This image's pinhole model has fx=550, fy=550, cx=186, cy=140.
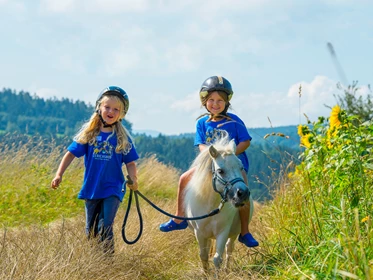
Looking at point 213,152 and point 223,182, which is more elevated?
point 213,152

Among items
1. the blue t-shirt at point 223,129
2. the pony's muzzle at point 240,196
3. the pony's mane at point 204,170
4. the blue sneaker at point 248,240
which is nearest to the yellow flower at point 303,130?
the blue t-shirt at point 223,129

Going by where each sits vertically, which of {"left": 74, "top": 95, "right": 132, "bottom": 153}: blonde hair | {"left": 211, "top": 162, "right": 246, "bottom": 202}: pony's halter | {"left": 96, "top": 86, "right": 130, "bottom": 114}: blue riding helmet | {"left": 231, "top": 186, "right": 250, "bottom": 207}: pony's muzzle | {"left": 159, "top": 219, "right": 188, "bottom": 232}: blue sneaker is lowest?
{"left": 159, "top": 219, "right": 188, "bottom": 232}: blue sneaker

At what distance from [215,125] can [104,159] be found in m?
1.17

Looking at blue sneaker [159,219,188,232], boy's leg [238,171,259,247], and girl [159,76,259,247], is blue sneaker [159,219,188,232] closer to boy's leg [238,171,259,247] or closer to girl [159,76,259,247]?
girl [159,76,259,247]

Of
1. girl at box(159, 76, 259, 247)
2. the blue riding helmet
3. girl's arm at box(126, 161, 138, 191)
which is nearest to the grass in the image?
girl at box(159, 76, 259, 247)

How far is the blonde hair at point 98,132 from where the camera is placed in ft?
18.2

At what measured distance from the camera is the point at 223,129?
5562 mm

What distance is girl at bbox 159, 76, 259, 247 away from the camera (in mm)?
5523

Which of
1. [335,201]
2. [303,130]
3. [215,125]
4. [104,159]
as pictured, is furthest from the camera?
[303,130]

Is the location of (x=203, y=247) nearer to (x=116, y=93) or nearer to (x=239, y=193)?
(x=239, y=193)

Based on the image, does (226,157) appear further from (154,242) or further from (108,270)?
(154,242)

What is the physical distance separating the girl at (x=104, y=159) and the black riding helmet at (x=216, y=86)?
0.81 m

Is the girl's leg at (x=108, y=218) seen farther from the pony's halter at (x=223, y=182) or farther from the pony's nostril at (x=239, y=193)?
the pony's nostril at (x=239, y=193)

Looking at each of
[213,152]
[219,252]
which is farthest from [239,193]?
[219,252]
